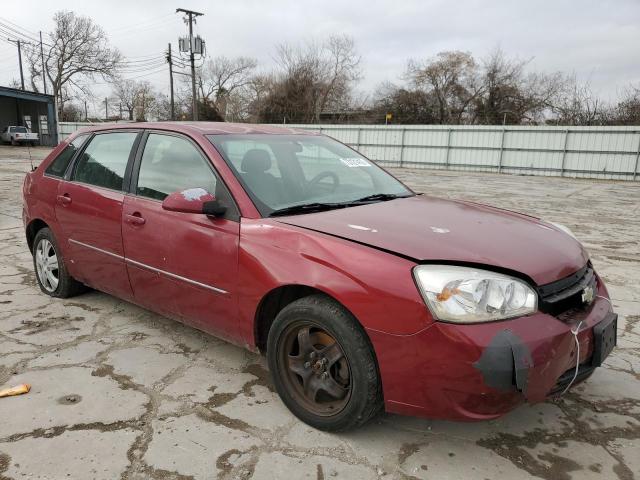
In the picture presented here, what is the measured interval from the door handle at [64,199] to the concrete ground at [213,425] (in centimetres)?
91

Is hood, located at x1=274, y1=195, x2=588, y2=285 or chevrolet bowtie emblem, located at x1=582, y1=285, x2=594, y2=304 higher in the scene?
hood, located at x1=274, y1=195, x2=588, y2=285

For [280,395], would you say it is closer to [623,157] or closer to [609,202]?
[609,202]

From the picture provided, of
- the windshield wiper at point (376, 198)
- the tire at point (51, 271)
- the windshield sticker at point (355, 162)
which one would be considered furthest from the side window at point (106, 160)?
the windshield wiper at point (376, 198)

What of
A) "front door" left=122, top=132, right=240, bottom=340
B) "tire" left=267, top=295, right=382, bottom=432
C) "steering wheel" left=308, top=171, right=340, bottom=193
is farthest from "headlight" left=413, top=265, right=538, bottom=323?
"steering wheel" left=308, top=171, right=340, bottom=193

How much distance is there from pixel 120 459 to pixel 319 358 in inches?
39.5

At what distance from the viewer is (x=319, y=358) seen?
8.03 ft

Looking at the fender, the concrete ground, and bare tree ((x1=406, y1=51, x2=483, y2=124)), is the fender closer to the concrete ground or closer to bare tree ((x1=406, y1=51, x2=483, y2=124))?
the concrete ground

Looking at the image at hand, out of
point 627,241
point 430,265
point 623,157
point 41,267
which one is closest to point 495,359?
point 430,265

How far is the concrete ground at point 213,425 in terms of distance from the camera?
2225mm

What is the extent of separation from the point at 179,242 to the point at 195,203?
1.21ft

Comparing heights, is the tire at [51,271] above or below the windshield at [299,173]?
below

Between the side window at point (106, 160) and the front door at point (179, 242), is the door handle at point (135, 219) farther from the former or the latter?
the side window at point (106, 160)

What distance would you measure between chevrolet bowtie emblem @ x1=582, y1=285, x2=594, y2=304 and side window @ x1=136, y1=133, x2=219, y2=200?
6.52 ft

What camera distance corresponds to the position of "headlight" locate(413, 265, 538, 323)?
203cm
